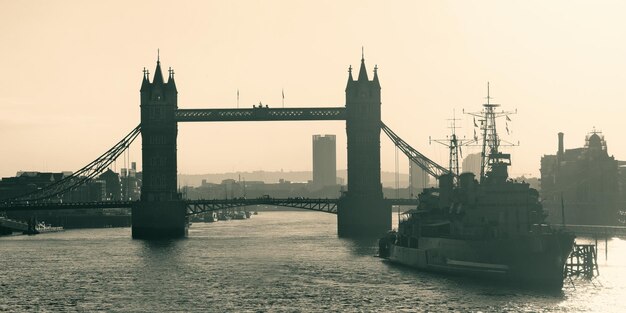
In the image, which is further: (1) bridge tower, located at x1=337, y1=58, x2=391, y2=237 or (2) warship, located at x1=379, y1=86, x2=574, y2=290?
(1) bridge tower, located at x1=337, y1=58, x2=391, y2=237

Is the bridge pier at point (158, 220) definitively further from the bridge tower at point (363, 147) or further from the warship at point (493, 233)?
the warship at point (493, 233)

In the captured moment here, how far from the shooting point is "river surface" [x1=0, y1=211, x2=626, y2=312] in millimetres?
84688

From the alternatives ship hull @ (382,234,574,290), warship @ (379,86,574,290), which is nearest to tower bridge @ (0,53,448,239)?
warship @ (379,86,574,290)

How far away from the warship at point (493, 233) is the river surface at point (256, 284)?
1.74 meters

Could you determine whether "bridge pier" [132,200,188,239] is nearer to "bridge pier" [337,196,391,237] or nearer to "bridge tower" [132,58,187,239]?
"bridge tower" [132,58,187,239]

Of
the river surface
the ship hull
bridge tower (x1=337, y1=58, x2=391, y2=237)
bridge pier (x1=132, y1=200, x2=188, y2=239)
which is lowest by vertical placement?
the river surface

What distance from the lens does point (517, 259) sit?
307ft

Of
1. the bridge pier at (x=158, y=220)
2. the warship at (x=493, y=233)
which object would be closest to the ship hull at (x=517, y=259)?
the warship at (x=493, y=233)

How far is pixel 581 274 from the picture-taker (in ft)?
346

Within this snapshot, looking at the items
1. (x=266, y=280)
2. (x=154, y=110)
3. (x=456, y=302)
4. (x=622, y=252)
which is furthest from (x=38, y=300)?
(x=154, y=110)

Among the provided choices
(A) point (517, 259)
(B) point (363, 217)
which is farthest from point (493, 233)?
(B) point (363, 217)

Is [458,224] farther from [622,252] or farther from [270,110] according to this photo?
[270,110]

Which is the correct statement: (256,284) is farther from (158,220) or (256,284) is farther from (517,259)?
(158,220)

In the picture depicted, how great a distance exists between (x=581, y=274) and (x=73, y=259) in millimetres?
54900
